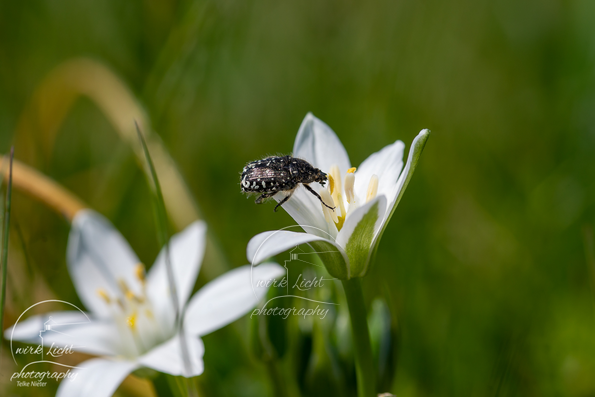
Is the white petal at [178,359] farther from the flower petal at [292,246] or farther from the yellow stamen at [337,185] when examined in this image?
the yellow stamen at [337,185]

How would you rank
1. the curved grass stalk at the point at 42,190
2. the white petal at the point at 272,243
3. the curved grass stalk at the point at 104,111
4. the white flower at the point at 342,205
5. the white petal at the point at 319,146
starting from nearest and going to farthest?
the white petal at the point at 272,243
the white flower at the point at 342,205
the white petal at the point at 319,146
the curved grass stalk at the point at 42,190
the curved grass stalk at the point at 104,111

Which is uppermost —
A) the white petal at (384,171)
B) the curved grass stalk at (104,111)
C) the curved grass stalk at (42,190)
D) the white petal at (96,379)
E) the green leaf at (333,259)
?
the curved grass stalk at (104,111)

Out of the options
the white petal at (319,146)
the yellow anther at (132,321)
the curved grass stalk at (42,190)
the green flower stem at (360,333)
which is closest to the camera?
the green flower stem at (360,333)

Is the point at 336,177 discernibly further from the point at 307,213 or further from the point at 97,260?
the point at 97,260

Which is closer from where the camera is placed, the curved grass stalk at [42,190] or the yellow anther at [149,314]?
the yellow anther at [149,314]

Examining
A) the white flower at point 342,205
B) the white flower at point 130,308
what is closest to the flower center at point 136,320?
the white flower at point 130,308

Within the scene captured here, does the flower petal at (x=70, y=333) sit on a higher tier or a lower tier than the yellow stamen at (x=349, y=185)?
lower

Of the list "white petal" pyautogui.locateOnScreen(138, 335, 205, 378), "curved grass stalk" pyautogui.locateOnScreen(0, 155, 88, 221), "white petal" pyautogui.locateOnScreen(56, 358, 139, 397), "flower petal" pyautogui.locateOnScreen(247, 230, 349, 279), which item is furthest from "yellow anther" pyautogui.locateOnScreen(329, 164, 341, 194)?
"curved grass stalk" pyautogui.locateOnScreen(0, 155, 88, 221)

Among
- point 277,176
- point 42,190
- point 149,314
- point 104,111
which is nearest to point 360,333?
point 277,176
